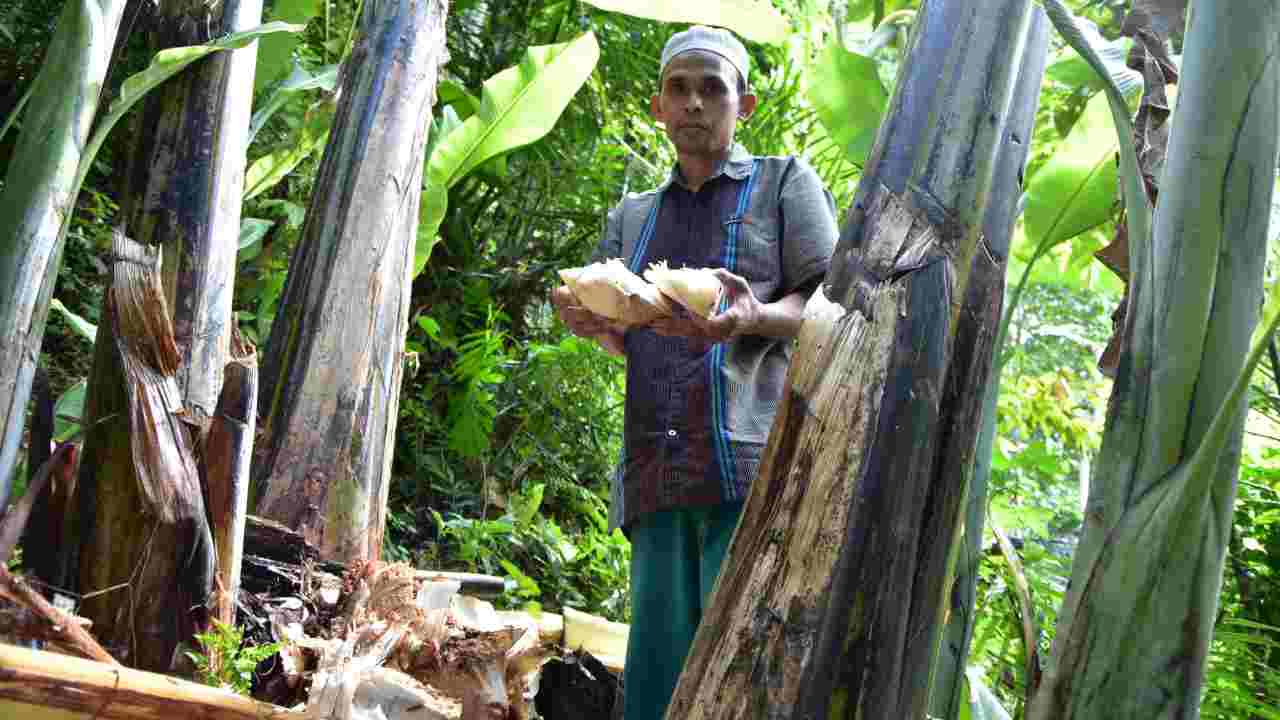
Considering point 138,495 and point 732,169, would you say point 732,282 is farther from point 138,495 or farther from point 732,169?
point 138,495

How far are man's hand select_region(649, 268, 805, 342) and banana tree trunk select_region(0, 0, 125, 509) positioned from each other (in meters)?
0.81

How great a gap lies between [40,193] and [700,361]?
989mm

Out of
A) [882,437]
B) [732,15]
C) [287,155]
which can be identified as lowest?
[882,437]

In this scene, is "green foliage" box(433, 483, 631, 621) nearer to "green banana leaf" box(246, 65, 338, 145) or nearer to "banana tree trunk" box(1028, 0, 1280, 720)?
"green banana leaf" box(246, 65, 338, 145)

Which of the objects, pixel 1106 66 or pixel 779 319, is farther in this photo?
pixel 779 319

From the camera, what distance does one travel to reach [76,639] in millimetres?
1486

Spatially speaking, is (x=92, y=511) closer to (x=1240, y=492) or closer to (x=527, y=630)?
(x=527, y=630)

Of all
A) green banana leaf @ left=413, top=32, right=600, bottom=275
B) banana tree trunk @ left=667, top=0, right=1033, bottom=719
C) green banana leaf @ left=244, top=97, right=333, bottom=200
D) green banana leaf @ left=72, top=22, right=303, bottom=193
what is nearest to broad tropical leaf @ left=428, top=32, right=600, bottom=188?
green banana leaf @ left=413, top=32, right=600, bottom=275

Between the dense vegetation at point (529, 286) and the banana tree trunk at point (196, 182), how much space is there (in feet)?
1.65

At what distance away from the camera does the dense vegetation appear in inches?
136

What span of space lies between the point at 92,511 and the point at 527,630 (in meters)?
0.75

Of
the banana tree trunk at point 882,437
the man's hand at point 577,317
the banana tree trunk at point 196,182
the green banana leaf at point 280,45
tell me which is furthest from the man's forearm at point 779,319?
the green banana leaf at point 280,45

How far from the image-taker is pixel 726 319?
1681mm

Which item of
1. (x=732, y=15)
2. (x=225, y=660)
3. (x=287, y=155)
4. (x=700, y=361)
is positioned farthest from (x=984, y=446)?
(x=287, y=155)
